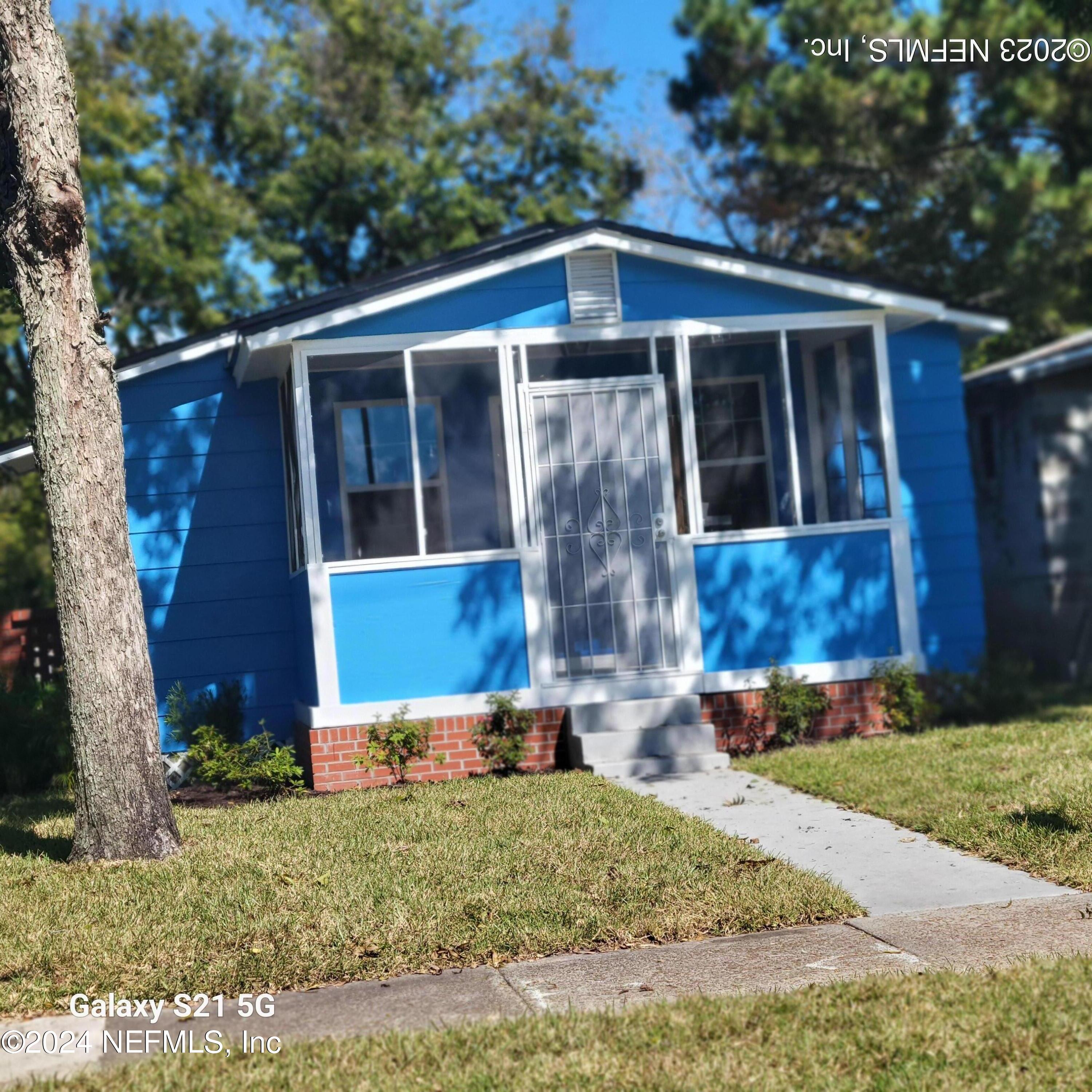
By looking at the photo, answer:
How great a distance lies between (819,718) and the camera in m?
10.3

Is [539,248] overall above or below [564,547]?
above

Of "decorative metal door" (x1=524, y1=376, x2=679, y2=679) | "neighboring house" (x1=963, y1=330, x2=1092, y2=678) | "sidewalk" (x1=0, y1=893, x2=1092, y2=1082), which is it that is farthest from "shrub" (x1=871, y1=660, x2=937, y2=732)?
"neighboring house" (x1=963, y1=330, x2=1092, y2=678)

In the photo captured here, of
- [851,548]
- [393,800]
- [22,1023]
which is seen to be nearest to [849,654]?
[851,548]

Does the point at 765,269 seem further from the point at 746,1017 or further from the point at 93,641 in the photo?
the point at 746,1017

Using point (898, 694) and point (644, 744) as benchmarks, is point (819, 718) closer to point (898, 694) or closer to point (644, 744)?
point (898, 694)

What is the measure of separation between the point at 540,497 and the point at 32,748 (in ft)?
14.7

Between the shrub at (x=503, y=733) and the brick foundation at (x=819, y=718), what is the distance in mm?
1440

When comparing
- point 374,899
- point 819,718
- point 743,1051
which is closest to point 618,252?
point 819,718

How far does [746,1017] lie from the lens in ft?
13.3

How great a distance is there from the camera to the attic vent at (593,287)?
10258 millimetres

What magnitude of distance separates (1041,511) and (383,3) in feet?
62.7

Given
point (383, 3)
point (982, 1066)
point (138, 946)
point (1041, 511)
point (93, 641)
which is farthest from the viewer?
point (383, 3)

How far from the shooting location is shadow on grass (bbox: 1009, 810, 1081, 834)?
630cm

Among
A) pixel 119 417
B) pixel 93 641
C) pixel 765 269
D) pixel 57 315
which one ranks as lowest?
pixel 93 641
